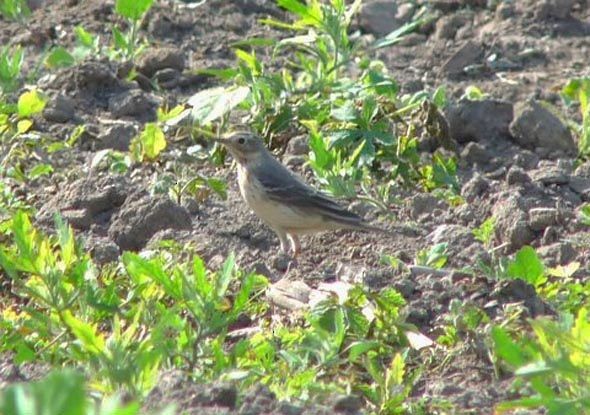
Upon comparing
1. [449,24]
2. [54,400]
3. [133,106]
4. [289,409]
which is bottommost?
[449,24]

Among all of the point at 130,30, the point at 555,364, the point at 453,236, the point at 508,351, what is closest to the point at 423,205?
the point at 453,236

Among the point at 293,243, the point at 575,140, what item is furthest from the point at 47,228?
the point at 575,140

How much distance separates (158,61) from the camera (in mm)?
10805

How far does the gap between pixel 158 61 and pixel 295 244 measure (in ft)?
8.84

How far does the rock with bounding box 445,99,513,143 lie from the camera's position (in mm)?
9867

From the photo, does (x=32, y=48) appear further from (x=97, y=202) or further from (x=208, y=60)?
(x=97, y=202)

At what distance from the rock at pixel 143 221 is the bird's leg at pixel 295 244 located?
57 centimetres

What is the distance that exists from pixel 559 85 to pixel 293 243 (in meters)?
3.02

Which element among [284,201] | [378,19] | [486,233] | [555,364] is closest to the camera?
[555,364]

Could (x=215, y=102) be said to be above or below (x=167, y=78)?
above

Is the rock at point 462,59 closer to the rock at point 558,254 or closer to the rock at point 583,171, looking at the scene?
the rock at point 583,171

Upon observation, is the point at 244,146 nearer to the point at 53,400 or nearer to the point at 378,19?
the point at 378,19

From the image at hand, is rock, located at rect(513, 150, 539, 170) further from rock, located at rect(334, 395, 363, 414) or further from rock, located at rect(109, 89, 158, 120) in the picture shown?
rock, located at rect(334, 395, 363, 414)

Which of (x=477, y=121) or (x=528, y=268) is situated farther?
(x=477, y=121)
